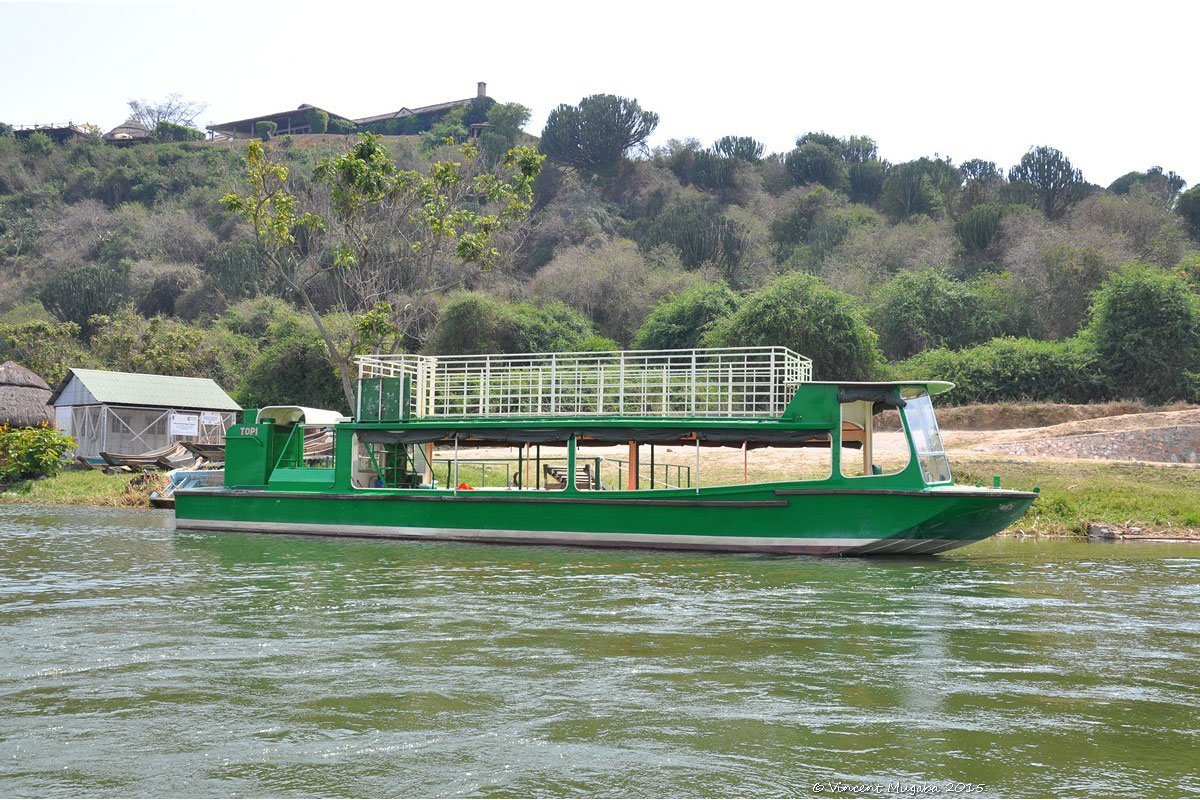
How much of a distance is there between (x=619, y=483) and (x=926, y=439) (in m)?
5.21

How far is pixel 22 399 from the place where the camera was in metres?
43.4

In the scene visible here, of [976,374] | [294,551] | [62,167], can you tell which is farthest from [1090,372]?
[62,167]

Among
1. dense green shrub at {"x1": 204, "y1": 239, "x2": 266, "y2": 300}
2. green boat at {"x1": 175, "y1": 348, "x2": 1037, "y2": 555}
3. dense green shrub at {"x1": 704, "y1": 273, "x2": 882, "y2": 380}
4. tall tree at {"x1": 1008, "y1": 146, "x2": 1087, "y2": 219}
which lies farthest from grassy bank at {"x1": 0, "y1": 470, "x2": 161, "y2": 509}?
tall tree at {"x1": 1008, "y1": 146, "x2": 1087, "y2": 219}

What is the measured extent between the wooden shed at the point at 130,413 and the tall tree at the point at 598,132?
190ft

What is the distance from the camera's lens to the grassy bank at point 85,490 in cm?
3064

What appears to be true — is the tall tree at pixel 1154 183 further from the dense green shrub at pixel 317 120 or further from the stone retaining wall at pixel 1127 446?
the dense green shrub at pixel 317 120

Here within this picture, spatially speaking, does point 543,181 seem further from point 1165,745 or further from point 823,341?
point 1165,745

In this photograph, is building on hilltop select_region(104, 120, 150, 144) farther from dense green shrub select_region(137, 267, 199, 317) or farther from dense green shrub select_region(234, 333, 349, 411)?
dense green shrub select_region(234, 333, 349, 411)

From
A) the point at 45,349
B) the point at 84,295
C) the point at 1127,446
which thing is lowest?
the point at 1127,446

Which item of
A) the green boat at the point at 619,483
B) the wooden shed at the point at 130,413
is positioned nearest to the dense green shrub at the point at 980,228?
the wooden shed at the point at 130,413

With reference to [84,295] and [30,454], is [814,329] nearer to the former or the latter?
[30,454]

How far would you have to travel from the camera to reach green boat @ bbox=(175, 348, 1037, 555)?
57.4 ft

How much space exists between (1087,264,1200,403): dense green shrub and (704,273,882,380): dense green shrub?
27.2 ft

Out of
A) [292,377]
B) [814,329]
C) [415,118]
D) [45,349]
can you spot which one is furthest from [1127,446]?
[415,118]
